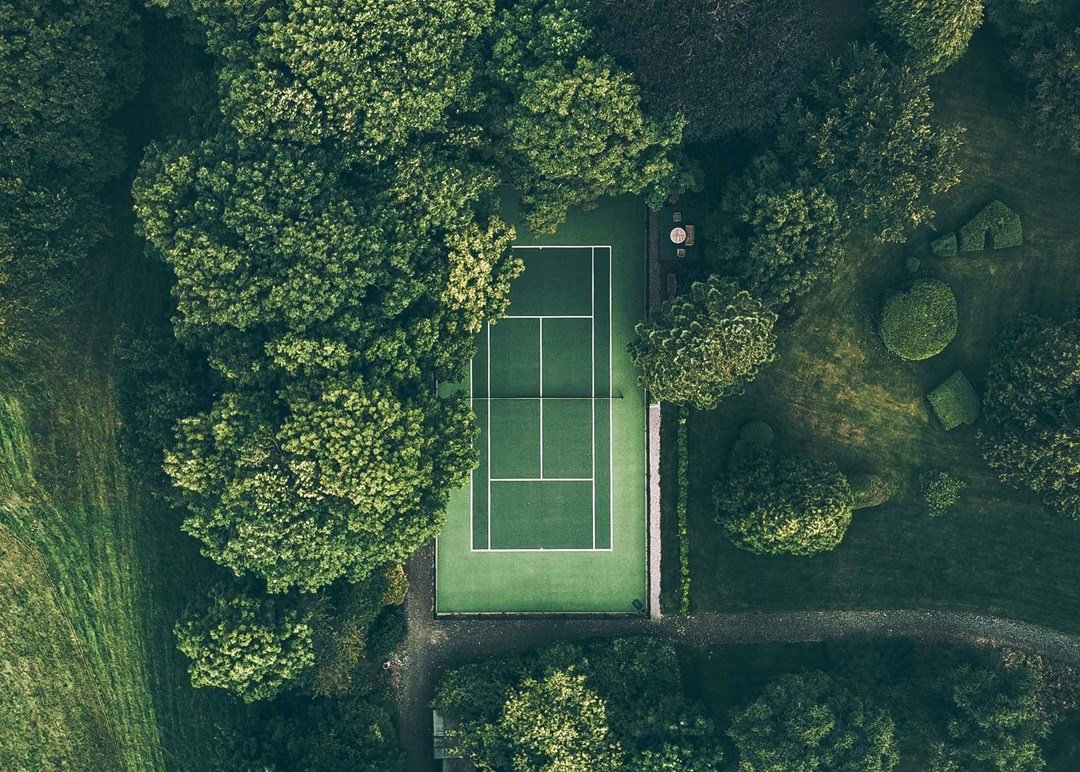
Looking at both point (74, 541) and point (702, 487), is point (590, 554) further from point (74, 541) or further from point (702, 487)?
point (74, 541)

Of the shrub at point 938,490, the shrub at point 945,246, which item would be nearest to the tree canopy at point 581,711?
the shrub at point 938,490

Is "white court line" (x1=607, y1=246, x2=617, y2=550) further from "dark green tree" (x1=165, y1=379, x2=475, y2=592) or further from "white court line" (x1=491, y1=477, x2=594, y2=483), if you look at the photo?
"dark green tree" (x1=165, y1=379, x2=475, y2=592)

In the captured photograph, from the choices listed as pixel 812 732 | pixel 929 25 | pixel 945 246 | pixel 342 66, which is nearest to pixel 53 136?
pixel 342 66

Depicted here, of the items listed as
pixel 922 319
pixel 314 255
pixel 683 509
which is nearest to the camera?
pixel 314 255

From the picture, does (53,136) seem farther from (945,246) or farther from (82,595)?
(945,246)

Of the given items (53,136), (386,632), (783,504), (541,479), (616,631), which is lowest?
(616,631)

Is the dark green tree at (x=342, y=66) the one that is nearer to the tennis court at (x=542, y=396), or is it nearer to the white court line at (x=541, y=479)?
the tennis court at (x=542, y=396)

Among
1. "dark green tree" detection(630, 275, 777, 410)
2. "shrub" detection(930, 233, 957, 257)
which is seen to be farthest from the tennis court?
"shrub" detection(930, 233, 957, 257)
